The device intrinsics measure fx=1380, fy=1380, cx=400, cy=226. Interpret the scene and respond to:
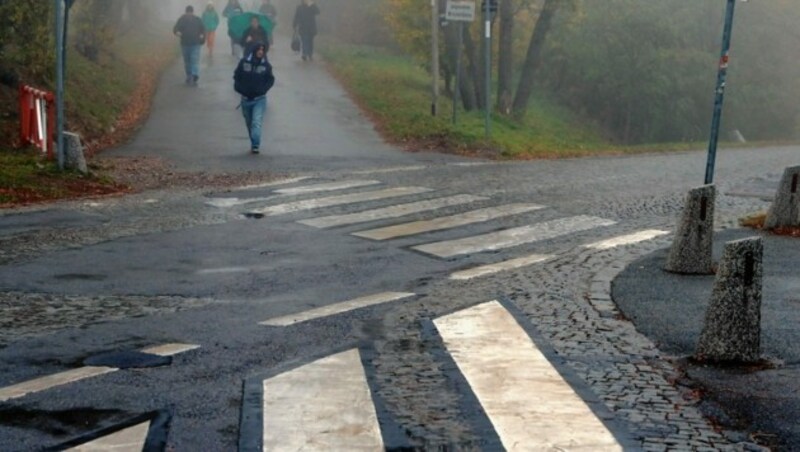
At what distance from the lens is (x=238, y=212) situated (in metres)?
15.3

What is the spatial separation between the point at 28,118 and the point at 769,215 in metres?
11.2

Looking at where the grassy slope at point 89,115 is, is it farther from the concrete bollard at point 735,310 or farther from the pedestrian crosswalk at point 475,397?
the concrete bollard at point 735,310

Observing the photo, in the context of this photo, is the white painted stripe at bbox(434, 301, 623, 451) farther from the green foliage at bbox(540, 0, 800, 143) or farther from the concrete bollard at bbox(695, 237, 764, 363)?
the green foliage at bbox(540, 0, 800, 143)

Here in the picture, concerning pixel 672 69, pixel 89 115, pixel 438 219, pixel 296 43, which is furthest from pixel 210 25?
pixel 438 219

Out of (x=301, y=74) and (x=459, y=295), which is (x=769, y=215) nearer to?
(x=459, y=295)

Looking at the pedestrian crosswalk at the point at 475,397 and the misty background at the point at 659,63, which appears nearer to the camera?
the pedestrian crosswalk at the point at 475,397

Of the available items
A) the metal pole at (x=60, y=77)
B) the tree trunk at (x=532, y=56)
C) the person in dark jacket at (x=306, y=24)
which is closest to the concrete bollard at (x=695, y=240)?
the metal pole at (x=60, y=77)

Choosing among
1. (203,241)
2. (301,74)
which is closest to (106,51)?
(301,74)

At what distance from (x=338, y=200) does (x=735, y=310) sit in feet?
29.1

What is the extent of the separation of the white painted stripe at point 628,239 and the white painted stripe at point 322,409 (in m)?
6.19

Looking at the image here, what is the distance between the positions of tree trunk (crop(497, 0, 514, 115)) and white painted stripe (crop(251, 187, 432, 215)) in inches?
727

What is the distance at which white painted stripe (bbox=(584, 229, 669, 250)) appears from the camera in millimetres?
13703

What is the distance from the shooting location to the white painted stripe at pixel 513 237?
43.1ft

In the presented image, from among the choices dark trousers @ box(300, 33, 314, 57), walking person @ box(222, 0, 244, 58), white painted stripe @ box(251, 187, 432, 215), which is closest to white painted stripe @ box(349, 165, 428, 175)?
white painted stripe @ box(251, 187, 432, 215)
